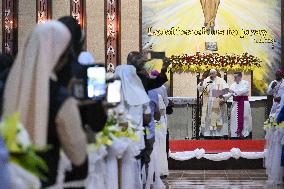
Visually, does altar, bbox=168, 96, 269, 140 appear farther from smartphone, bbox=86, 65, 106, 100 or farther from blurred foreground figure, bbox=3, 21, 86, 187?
blurred foreground figure, bbox=3, 21, 86, 187

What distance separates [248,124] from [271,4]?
3703 millimetres

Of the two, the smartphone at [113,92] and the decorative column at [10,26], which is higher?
the decorative column at [10,26]

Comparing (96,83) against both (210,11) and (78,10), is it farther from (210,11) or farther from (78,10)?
(210,11)

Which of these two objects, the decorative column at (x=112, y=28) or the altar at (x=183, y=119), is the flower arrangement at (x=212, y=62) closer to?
the altar at (x=183, y=119)

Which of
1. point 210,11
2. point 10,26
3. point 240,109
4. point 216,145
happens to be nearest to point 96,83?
point 216,145

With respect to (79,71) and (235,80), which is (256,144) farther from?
(79,71)

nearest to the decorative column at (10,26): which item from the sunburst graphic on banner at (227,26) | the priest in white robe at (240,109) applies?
the sunburst graphic on banner at (227,26)

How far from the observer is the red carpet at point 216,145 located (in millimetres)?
16375

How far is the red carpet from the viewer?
16.4m

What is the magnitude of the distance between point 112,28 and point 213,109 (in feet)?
11.7

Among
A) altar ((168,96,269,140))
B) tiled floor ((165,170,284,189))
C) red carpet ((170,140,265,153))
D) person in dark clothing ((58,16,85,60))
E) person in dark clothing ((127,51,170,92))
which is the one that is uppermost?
person in dark clothing ((58,16,85,60))

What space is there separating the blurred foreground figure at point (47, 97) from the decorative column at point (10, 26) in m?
15.7

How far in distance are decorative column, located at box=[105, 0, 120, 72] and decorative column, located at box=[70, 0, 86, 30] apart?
0.60 meters

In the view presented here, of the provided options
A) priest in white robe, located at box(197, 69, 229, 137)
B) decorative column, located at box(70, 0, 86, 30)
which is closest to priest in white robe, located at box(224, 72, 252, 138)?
priest in white robe, located at box(197, 69, 229, 137)
